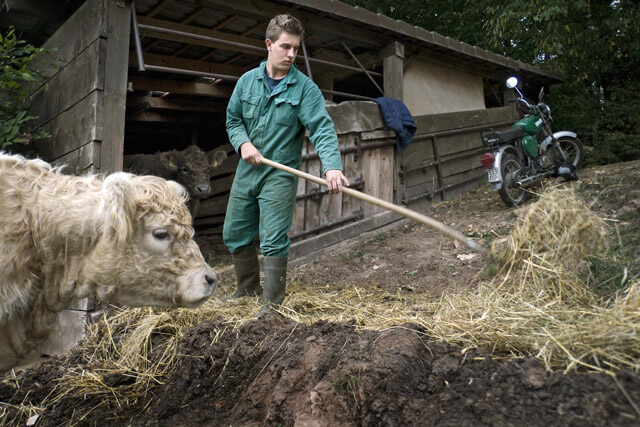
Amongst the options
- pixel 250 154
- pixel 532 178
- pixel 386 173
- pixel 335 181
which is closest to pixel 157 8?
pixel 250 154

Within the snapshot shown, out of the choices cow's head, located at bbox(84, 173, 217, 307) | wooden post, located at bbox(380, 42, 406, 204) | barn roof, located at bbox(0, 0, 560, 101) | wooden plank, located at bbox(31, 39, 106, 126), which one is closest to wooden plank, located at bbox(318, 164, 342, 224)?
wooden post, located at bbox(380, 42, 406, 204)

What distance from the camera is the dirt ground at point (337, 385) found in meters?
1.86

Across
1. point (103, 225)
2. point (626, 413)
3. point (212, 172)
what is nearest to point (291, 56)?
point (103, 225)

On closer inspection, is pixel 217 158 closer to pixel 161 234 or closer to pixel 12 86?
pixel 12 86

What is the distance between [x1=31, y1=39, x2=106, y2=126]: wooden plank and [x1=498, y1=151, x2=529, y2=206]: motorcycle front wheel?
220 inches

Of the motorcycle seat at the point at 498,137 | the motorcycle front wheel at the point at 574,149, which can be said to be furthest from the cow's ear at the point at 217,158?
the motorcycle front wheel at the point at 574,149

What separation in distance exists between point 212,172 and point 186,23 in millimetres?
2762

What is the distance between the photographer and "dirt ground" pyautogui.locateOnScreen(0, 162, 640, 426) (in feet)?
6.09

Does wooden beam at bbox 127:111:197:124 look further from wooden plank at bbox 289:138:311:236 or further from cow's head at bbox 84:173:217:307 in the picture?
cow's head at bbox 84:173:217:307

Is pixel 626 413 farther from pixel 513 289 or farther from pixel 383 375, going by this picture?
pixel 513 289

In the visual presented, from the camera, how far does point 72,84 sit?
4.98 metres

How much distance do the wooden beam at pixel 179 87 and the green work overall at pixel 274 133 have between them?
3554 mm

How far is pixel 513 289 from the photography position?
9.35 feet

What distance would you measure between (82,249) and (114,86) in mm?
2604
